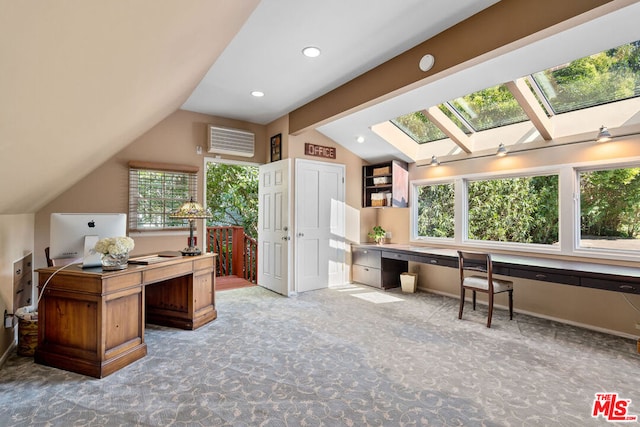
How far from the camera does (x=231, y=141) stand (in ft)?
16.1

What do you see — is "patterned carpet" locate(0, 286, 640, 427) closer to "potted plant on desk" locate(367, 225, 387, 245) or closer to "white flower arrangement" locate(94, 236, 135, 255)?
"white flower arrangement" locate(94, 236, 135, 255)

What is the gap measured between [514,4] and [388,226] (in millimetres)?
3996

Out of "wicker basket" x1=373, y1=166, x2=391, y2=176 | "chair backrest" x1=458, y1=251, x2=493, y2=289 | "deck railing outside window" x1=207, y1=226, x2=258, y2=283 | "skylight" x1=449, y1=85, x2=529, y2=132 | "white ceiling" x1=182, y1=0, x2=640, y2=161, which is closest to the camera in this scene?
"white ceiling" x1=182, y1=0, x2=640, y2=161

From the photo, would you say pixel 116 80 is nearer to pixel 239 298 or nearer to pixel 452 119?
pixel 239 298

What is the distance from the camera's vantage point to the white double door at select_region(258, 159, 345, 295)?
4871mm

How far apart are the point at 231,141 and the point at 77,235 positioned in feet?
8.71

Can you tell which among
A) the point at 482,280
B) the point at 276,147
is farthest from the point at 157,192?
the point at 482,280

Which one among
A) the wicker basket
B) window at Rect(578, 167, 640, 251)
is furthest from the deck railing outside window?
window at Rect(578, 167, 640, 251)

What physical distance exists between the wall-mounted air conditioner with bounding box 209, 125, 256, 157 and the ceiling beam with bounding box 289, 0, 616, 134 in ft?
5.72

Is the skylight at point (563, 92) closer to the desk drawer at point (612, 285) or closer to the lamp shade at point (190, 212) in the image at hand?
the desk drawer at point (612, 285)

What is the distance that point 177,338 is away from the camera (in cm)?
313

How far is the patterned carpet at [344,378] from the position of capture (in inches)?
76.6

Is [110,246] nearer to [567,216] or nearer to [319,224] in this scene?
[319,224]

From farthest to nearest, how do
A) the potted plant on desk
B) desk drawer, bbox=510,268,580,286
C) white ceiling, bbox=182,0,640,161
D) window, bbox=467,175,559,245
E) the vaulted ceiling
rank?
the potted plant on desk
window, bbox=467,175,559,245
desk drawer, bbox=510,268,580,286
white ceiling, bbox=182,0,640,161
the vaulted ceiling
